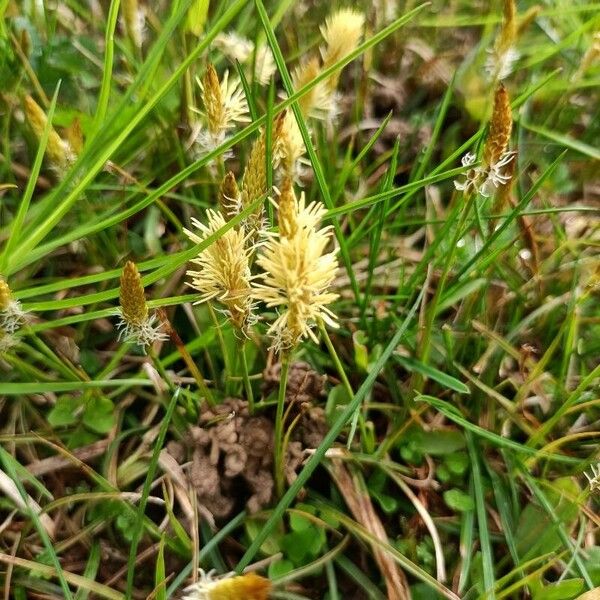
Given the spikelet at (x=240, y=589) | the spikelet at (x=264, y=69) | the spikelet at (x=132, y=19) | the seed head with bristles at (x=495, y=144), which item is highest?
Answer: the spikelet at (x=132, y=19)

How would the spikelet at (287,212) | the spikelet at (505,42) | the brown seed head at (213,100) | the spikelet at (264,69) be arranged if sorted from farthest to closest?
the spikelet at (264,69)
the spikelet at (505,42)
the brown seed head at (213,100)
the spikelet at (287,212)

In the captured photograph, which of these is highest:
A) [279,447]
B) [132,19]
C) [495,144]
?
[132,19]

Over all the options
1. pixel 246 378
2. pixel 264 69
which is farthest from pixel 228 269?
pixel 264 69

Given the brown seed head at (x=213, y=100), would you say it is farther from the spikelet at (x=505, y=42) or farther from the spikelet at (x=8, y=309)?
the spikelet at (x=505, y=42)

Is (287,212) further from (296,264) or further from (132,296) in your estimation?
(132,296)

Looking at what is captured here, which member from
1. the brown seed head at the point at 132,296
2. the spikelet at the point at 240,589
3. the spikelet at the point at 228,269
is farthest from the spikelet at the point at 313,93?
the spikelet at the point at 240,589

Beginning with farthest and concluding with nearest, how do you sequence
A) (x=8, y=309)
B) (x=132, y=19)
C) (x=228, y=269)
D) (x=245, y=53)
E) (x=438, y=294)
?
(x=245, y=53), (x=132, y=19), (x=438, y=294), (x=8, y=309), (x=228, y=269)

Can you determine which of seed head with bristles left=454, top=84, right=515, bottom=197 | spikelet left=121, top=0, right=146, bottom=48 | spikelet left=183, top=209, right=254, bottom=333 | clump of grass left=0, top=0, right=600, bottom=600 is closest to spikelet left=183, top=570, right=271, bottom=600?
clump of grass left=0, top=0, right=600, bottom=600

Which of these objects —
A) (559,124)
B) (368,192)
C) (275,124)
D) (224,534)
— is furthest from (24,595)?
(559,124)
